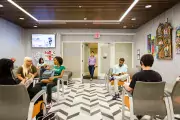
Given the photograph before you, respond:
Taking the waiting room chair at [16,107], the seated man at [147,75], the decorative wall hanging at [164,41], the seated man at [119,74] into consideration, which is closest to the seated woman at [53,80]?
the seated man at [119,74]

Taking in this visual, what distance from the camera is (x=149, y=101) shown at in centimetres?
222

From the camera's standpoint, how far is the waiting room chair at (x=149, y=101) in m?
2.16

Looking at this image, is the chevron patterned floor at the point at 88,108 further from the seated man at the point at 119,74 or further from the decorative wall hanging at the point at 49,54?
the decorative wall hanging at the point at 49,54

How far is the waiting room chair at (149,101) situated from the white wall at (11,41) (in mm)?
5096

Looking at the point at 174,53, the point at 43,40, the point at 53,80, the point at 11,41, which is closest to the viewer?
the point at 53,80

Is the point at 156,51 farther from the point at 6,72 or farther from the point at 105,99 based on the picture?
the point at 6,72

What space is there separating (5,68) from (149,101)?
78.6 inches

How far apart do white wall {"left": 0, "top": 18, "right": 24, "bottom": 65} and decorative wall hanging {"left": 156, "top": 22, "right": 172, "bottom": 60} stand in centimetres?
524

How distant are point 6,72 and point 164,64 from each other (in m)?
4.36

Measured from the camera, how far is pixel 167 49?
4.66 meters

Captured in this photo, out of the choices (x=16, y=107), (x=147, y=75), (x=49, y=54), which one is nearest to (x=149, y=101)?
(x=147, y=75)

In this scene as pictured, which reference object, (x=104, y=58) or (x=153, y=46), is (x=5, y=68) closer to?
(x=153, y=46)

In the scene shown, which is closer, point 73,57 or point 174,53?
point 174,53

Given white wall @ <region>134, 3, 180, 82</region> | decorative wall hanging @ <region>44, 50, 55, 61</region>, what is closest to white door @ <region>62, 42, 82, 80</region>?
decorative wall hanging @ <region>44, 50, 55, 61</region>
